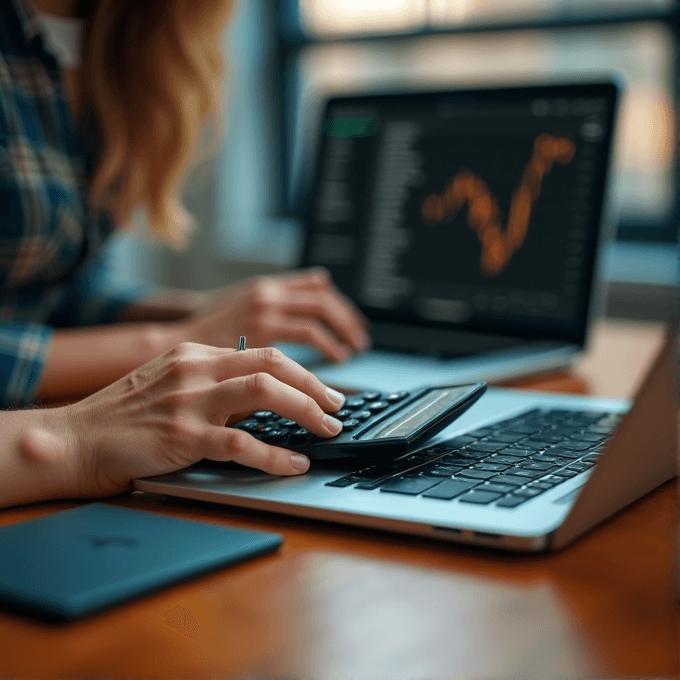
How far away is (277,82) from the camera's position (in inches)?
108

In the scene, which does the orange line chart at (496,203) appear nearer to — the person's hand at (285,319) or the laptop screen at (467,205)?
the laptop screen at (467,205)

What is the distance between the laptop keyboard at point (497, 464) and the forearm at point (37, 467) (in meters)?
0.16

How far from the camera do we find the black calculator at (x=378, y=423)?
1.63ft

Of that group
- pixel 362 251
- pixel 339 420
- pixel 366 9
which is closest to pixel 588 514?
pixel 339 420

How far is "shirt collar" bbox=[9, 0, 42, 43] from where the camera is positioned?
97 centimetres

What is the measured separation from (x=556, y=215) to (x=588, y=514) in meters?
0.63

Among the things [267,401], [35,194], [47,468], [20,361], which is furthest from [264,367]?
[35,194]

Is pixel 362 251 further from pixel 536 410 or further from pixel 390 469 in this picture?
pixel 390 469

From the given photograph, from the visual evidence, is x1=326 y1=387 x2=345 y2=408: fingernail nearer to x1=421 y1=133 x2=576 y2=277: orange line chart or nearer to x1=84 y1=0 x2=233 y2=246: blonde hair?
x1=421 y1=133 x2=576 y2=277: orange line chart

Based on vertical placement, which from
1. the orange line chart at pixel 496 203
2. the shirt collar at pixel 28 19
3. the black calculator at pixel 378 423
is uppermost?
the shirt collar at pixel 28 19

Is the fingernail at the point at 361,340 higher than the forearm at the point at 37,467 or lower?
lower

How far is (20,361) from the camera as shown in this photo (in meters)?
0.82

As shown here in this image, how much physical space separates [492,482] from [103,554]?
0.68ft

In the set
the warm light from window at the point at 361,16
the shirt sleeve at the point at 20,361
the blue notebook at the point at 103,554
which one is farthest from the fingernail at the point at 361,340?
the warm light from window at the point at 361,16
